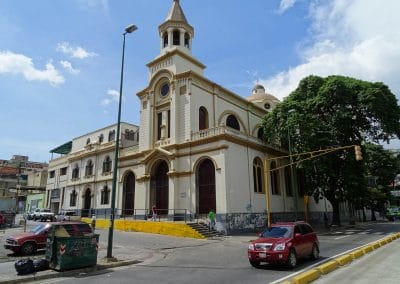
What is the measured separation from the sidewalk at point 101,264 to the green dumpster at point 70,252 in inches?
8.5

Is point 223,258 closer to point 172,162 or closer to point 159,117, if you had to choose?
point 172,162

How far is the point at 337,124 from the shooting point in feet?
102

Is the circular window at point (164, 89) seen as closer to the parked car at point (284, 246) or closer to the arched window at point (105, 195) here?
the arched window at point (105, 195)

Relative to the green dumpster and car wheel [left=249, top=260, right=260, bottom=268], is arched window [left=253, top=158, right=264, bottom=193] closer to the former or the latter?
car wheel [left=249, top=260, right=260, bottom=268]

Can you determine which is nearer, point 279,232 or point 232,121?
point 279,232

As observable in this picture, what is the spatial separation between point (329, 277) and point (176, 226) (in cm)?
1727

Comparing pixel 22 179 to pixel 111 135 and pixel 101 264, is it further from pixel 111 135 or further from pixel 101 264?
pixel 101 264

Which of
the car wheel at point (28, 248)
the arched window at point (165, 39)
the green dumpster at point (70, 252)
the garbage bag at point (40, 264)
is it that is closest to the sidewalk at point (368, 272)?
the green dumpster at point (70, 252)

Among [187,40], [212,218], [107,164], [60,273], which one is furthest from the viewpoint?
[107,164]

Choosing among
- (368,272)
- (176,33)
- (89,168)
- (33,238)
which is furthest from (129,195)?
(368,272)

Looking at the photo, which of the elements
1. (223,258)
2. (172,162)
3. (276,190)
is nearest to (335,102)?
(276,190)

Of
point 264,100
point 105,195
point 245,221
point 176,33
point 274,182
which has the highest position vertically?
point 176,33

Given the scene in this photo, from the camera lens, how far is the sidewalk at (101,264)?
34.9 feet

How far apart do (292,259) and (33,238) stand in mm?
12191
